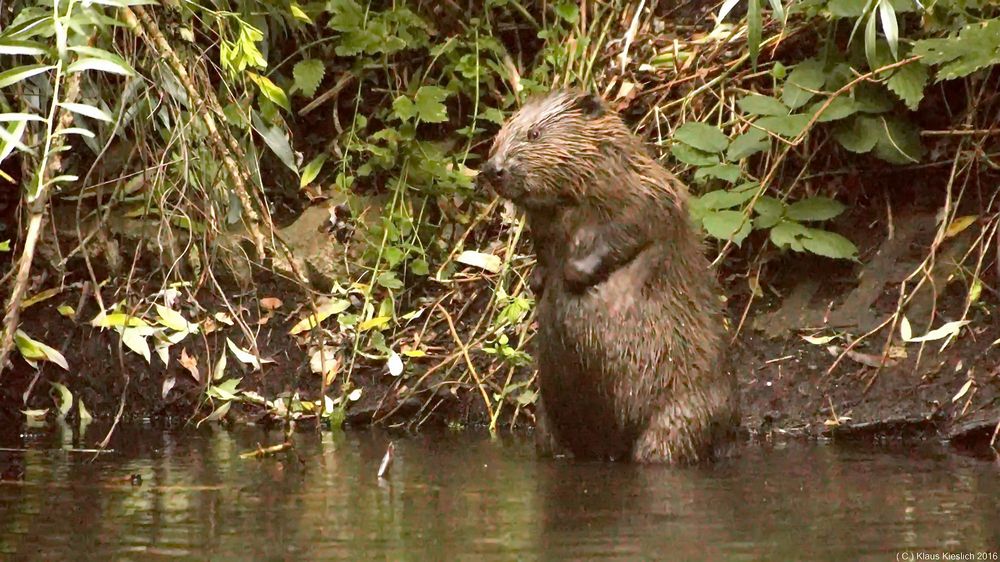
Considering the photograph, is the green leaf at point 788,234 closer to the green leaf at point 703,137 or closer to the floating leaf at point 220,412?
the green leaf at point 703,137

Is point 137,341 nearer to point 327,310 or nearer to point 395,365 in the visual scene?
point 327,310

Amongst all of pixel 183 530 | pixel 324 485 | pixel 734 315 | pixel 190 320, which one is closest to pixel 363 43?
pixel 190 320

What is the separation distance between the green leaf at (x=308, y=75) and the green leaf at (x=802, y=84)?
2.15 metres

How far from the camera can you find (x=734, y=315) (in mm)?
6551

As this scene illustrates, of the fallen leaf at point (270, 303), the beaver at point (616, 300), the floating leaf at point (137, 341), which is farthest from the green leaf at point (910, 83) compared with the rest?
the floating leaf at point (137, 341)

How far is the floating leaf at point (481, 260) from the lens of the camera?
6.95 meters

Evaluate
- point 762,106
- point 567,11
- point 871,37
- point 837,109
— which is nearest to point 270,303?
point 567,11

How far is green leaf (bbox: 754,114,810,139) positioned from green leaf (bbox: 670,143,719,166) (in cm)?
25

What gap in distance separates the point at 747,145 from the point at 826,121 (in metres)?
0.34

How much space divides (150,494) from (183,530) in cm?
65

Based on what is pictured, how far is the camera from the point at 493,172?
516 centimetres

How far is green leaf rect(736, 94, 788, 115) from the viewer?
6473 millimetres

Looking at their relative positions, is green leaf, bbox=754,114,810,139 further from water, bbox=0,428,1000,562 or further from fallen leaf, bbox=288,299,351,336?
fallen leaf, bbox=288,299,351,336

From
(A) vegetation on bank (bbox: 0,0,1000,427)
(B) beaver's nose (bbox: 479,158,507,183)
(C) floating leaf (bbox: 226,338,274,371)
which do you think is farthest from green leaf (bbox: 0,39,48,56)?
(C) floating leaf (bbox: 226,338,274,371)
